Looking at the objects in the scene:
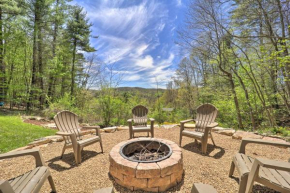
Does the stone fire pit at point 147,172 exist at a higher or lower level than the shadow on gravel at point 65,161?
higher

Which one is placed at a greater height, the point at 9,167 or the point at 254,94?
the point at 254,94

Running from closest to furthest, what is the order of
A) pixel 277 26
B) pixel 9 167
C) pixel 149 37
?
pixel 9 167
pixel 277 26
pixel 149 37

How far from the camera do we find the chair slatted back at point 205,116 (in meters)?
3.15

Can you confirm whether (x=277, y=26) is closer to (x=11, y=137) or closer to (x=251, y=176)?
(x=251, y=176)

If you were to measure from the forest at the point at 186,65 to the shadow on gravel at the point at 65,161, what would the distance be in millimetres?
2441

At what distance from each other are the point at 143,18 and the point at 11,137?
21.0 feet

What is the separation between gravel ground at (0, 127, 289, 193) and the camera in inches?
67.7

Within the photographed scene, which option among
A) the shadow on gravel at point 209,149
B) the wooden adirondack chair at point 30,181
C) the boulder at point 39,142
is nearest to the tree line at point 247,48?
the shadow on gravel at point 209,149

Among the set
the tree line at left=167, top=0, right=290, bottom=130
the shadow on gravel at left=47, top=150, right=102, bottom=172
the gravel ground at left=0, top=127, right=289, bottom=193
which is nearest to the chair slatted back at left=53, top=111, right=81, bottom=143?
the shadow on gravel at left=47, top=150, right=102, bottom=172

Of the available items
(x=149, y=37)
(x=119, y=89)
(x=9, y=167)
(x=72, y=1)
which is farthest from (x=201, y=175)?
(x=72, y=1)

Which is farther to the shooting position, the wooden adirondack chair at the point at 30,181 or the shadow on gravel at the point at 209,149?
the shadow on gravel at the point at 209,149

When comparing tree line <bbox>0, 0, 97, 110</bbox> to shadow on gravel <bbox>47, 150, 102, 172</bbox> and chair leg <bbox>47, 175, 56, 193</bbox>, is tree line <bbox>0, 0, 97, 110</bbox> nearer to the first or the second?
shadow on gravel <bbox>47, 150, 102, 172</bbox>

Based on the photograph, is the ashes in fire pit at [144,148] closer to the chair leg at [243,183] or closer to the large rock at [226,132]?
the chair leg at [243,183]

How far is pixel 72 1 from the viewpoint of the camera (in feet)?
29.2
